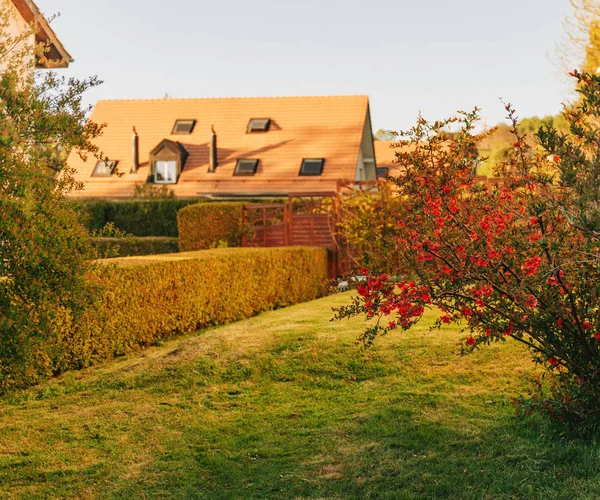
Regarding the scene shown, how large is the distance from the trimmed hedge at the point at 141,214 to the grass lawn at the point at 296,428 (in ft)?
64.2

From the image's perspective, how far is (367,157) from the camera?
139ft

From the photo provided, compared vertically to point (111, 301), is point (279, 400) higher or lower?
lower

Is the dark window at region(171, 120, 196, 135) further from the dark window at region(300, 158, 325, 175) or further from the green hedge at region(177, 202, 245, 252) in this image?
the green hedge at region(177, 202, 245, 252)

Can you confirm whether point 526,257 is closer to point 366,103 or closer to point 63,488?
point 63,488

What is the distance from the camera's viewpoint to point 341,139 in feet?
123

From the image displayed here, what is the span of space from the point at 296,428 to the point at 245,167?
29834mm

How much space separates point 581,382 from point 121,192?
106 feet

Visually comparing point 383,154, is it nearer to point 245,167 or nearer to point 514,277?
point 245,167

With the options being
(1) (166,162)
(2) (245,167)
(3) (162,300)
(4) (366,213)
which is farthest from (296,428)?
(1) (166,162)

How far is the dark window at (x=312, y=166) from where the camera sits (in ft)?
119

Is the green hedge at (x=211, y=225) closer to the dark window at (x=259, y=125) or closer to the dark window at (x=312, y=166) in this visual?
the dark window at (x=312, y=166)

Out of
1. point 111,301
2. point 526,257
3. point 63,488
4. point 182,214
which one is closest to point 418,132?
point 526,257

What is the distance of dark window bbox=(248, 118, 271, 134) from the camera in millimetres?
38750

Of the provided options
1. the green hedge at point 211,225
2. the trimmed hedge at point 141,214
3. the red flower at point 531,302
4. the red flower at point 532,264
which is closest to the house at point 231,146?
the trimmed hedge at point 141,214
